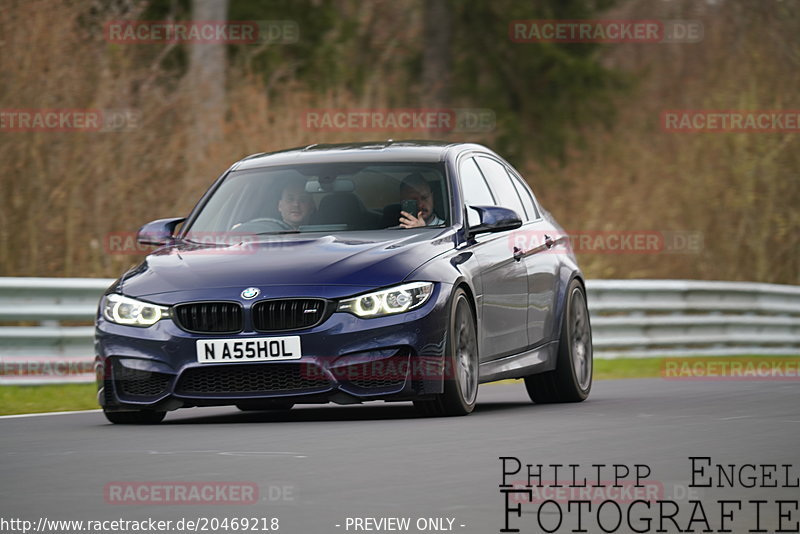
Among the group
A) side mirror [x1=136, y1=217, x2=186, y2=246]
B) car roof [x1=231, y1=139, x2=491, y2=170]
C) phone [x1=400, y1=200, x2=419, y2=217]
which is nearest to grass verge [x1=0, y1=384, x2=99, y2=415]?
side mirror [x1=136, y1=217, x2=186, y2=246]

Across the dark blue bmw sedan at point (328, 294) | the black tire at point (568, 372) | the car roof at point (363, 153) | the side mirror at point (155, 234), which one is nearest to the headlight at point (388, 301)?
the dark blue bmw sedan at point (328, 294)

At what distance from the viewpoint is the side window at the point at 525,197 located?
1287 cm

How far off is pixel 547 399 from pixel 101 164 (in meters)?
8.19

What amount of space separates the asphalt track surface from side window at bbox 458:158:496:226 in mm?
1243

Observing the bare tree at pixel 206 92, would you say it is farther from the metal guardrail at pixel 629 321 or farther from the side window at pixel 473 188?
the side window at pixel 473 188

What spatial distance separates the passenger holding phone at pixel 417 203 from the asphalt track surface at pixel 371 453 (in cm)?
115

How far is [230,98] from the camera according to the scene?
22.0 metres

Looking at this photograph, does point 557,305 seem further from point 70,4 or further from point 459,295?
point 70,4

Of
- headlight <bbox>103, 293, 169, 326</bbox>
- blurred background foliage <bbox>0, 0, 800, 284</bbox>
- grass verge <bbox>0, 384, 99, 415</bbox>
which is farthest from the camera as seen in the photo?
blurred background foliage <bbox>0, 0, 800, 284</bbox>

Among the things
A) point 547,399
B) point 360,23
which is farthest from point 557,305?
point 360,23

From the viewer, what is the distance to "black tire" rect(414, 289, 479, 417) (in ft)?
33.4

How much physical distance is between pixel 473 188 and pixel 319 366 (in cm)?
228

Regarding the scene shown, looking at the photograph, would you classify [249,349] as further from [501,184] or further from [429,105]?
[429,105]

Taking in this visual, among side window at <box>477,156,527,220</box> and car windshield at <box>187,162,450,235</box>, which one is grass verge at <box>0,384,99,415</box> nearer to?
car windshield at <box>187,162,450,235</box>
